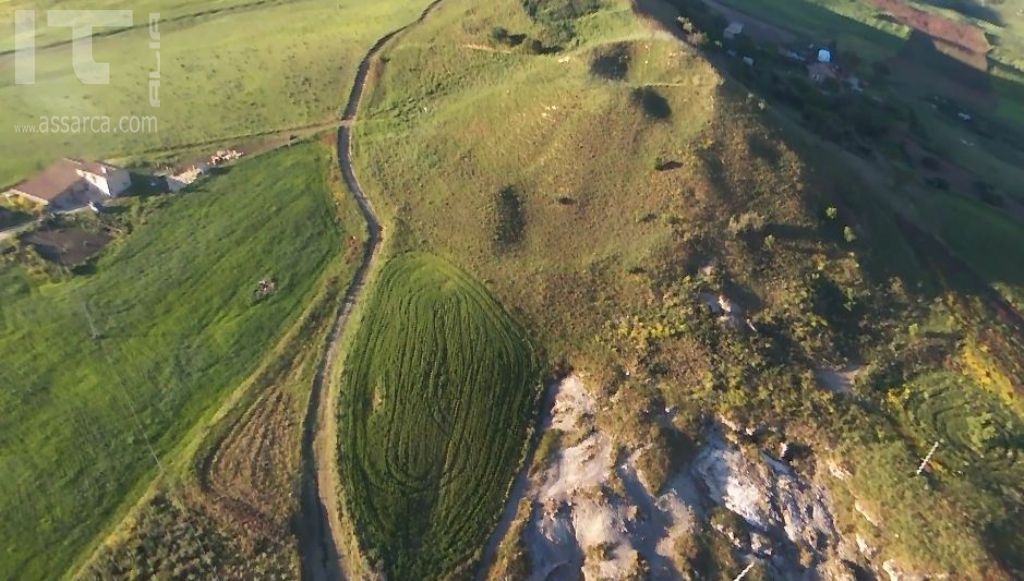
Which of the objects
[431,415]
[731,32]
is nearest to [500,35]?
[731,32]

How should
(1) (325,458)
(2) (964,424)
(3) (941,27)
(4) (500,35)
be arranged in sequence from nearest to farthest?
(1) (325,458)
(2) (964,424)
(4) (500,35)
(3) (941,27)

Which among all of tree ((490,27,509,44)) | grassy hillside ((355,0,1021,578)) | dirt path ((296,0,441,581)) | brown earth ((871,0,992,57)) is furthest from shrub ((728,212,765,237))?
brown earth ((871,0,992,57))

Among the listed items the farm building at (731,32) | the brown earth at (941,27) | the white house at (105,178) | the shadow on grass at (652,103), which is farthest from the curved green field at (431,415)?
the brown earth at (941,27)

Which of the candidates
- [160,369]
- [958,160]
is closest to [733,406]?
[160,369]

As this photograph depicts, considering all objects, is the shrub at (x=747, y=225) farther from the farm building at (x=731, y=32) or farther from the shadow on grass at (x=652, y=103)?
the farm building at (x=731, y=32)

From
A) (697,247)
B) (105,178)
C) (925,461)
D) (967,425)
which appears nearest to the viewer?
(925,461)

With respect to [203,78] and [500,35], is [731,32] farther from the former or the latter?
[203,78]
